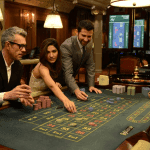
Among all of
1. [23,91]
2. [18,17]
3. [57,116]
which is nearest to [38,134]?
[57,116]

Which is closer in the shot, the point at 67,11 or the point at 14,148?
the point at 14,148

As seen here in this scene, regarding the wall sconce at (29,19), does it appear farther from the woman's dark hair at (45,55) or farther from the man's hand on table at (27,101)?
the man's hand on table at (27,101)

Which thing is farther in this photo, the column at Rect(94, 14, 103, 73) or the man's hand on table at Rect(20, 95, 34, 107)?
the column at Rect(94, 14, 103, 73)

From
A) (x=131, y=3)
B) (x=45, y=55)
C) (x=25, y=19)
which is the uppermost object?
(x=25, y=19)

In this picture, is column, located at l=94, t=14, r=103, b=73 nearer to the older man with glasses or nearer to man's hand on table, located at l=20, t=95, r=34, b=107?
the older man with glasses

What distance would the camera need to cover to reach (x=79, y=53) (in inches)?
116

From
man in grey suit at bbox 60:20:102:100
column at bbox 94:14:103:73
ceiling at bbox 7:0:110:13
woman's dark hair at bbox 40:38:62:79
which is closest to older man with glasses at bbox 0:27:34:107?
woman's dark hair at bbox 40:38:62:79

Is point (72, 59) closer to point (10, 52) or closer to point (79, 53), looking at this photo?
point (79, 53)

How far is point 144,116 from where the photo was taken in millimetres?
1707

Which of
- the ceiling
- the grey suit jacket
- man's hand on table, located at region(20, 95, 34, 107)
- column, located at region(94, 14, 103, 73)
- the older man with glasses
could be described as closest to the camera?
man's hand on table, located at region(20, 95, 34, 107)

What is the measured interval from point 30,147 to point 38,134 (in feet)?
0.58

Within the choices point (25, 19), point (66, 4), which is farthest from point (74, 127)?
point (66, 4)

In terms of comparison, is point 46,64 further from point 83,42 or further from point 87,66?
point 87,66

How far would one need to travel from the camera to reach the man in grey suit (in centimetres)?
262
